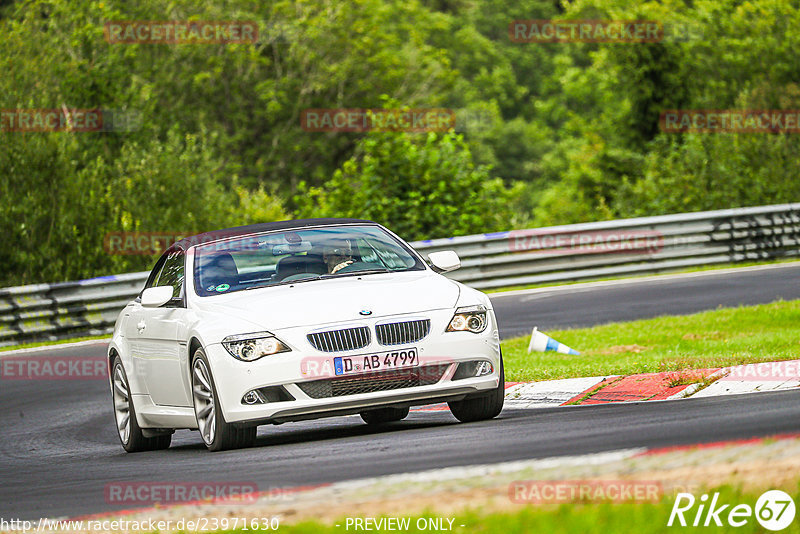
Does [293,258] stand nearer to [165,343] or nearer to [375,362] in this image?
[165,343]

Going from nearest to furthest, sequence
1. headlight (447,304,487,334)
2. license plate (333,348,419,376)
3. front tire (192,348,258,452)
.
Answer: license plate (333,348,419,376)
front tire (192,348,258,452)
headlight (447,304,487,334)

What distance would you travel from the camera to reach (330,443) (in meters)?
8.92

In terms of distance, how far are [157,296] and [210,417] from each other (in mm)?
1063

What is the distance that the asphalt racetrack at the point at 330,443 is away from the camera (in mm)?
7051

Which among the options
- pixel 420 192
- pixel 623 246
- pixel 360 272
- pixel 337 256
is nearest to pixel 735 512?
pixel 360 272

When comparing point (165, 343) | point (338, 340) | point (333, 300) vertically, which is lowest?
point (165, 343)

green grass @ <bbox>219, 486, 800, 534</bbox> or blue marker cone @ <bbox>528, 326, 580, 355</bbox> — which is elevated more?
green grass @ <bbox>219, 486, 800, 534</bbox>

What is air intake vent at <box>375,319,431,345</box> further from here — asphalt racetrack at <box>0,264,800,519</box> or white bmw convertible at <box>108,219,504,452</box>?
asphalt racetrack at <box>0,264,800,519</box>

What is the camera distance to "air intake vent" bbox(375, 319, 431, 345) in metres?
8.72

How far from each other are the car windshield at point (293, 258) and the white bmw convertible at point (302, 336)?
11mm

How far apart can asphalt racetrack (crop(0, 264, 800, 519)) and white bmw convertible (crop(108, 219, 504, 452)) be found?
26 cm

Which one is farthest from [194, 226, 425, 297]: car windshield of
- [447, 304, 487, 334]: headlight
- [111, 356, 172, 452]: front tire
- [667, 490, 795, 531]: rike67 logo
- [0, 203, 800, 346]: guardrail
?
[0, 203, 800, 346]: guardrail

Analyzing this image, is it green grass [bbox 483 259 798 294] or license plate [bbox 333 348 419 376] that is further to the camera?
green grass [bbox 483 259 798 294]

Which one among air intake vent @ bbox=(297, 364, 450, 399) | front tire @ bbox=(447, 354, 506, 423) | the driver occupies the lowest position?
front tire @ bbox=(447, 354, 506, 423)
